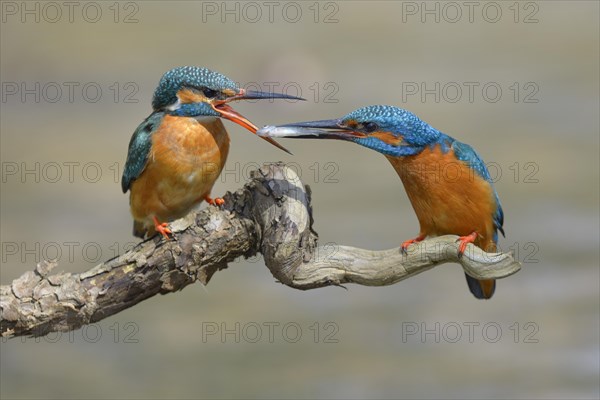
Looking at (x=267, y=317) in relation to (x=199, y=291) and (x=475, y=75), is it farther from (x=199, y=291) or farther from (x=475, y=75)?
(x=475, y=75)

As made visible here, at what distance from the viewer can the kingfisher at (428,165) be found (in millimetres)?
4898

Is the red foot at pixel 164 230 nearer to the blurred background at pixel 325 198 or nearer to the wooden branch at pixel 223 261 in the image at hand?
the wooden branch at pixel 223 261

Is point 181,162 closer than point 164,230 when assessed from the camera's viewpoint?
No

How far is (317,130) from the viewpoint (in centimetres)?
491

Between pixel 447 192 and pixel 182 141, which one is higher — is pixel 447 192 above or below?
below

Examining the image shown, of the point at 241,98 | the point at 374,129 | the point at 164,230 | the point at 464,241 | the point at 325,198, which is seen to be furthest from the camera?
the point at 325,198

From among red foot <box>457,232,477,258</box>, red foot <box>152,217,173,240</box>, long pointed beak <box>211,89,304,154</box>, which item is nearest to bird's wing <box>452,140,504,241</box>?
red foot <box>457,232,477,258</box>

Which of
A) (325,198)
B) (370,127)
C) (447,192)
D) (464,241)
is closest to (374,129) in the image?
(370,127)

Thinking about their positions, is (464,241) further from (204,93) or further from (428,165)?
(204,93)

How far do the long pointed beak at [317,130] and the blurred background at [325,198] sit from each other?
4.11 m

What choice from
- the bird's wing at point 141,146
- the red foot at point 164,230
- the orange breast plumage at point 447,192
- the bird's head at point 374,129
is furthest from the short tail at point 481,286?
the bird's wing at point 141,146

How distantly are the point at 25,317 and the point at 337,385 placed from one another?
14.1 feet

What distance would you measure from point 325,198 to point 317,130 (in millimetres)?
6633

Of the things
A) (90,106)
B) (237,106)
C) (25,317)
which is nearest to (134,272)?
(25,317)
